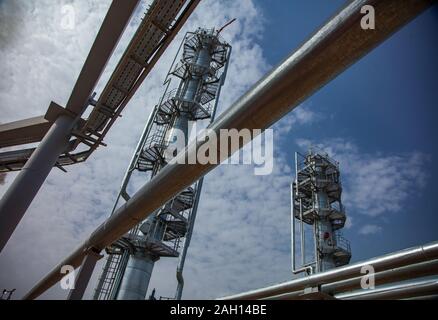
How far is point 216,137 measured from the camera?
111 inches

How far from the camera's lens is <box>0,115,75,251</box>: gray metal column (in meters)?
6.29

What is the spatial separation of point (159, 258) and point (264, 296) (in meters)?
8.97

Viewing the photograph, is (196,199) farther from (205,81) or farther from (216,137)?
(216,137)

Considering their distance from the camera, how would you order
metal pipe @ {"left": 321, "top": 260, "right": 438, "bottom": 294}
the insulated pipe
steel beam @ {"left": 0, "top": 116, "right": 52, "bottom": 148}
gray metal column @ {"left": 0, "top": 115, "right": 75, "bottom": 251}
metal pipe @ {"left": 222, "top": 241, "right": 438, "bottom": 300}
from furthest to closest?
steel beam @ {"left": 0, "top": 116, "right": 52, "bottom": 148}, gray metal column @ {"left": 0, "top": 115, "right": 75, "bottom": 251}, metal pipe @ {"left": 321, "top": 260, "right": 438, "bottom": 294}, metal pipe @ {"left": 222, "top": 241, "right": 438, "bottom": 300}, the insulated pipe

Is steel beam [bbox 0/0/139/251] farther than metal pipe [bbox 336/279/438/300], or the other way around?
steel beam [bbox 0/0/139/251]

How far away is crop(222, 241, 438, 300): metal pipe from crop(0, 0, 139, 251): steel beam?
16.8 ft

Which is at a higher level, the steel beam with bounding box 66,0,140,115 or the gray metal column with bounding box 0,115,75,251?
the steel beam with bounding box 66,0,140,115

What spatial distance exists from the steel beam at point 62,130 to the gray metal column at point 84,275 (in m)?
1.86

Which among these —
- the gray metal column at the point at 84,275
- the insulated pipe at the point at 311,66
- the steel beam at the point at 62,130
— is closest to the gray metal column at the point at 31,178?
the steel beam at the point at 62,130

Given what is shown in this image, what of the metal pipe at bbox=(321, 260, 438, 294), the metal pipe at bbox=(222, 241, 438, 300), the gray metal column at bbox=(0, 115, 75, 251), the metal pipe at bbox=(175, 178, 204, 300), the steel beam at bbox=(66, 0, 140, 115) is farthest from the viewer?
the metal pipe at bbox=(175, 178, 204, 300)

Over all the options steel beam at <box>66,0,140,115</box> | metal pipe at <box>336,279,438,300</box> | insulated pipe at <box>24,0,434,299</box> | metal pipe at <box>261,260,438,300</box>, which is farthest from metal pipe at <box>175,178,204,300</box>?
insulated pipe at <box>24,0,434,299</box>

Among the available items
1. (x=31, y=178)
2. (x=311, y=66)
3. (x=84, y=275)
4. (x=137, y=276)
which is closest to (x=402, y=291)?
(x=311, y=66)

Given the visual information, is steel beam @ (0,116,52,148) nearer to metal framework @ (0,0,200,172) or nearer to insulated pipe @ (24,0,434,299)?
metal framework @ (0,0,200,172)

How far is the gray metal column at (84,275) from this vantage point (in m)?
5.68
